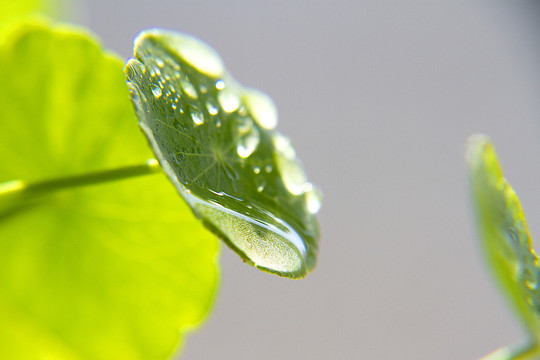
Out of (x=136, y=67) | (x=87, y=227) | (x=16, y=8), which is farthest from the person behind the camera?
(x=16, y=8)

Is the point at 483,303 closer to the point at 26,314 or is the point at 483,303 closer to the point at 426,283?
the point at 426,283

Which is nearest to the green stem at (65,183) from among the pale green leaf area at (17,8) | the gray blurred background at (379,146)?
the pale green leaf area at (17,8)

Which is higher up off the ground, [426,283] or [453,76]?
[453,76]

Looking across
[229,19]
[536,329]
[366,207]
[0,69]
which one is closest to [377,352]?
[366,207]

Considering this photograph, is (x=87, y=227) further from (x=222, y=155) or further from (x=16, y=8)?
(x=16, y=8)

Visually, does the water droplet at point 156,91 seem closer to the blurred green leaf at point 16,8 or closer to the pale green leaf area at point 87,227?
the pale green leaf area at point 87,227

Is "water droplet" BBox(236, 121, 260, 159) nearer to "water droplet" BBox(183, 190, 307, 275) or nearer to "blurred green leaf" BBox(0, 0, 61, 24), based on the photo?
"water droplet" BBox(183, 190, 307, 275)

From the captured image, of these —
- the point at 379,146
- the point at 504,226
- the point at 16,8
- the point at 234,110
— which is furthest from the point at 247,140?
the point at 379,146
